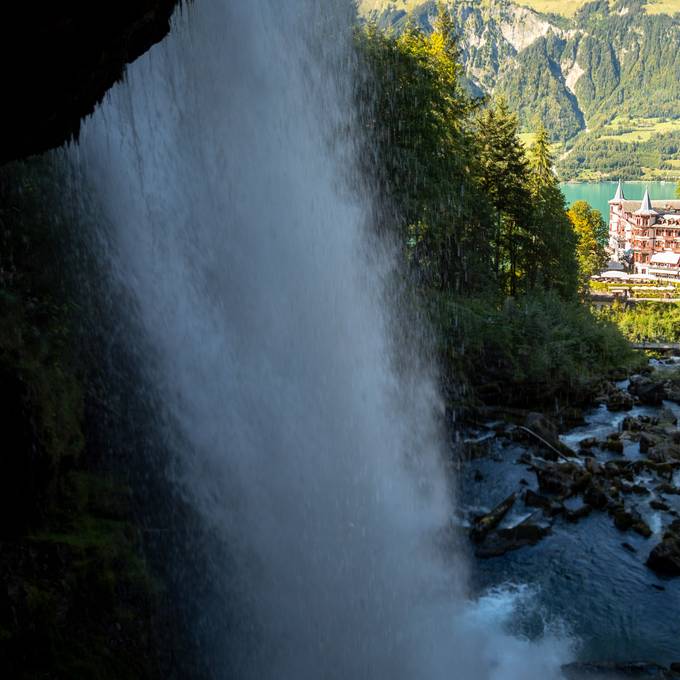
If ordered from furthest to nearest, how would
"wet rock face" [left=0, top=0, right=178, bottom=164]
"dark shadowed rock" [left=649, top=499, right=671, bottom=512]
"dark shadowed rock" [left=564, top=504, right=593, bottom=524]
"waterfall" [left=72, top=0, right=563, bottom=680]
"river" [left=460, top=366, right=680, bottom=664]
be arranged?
"dark shadowed rock" [left=649, top=499, right=671, bottom=512], "dark shadowed rock" [left=564, top=504, right=593, bottom=524], "river" [left=460, top=366, right=680, bottom=664], "waterfall" [left=72, top=0, right=563, bottom=680], "wet rock face" [left=0, top=0, right=178, bottom=164]

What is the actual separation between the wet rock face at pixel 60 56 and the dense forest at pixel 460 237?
16131 mm

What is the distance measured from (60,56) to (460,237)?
26.1m

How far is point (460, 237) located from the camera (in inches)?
1165

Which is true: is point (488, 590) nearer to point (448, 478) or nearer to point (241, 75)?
point (448, 478)

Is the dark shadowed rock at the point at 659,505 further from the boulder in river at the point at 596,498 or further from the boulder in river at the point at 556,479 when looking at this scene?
the boulder in river at the point at 556,479

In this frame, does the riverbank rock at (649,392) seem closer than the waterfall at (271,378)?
No

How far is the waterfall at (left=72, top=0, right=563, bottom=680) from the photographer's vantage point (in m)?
9.69

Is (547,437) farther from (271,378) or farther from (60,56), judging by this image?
(60,56)

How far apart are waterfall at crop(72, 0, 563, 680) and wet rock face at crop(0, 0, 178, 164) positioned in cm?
565

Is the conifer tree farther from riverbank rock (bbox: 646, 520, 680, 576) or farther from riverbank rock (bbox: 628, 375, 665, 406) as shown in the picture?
riverbank rock (bbox: 646, 520, 680, 576)

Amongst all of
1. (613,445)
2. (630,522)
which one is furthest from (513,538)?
(613,445)

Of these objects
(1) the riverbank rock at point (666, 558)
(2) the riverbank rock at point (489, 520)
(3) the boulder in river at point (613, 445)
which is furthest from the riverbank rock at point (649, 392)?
(1) the riverbank rock at point (666, 558)

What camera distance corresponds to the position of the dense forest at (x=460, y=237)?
2259 cm

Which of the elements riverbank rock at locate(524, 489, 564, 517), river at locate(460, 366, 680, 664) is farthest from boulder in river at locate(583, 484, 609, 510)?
riverbank rock at locate(524, 489, 564, 517)
